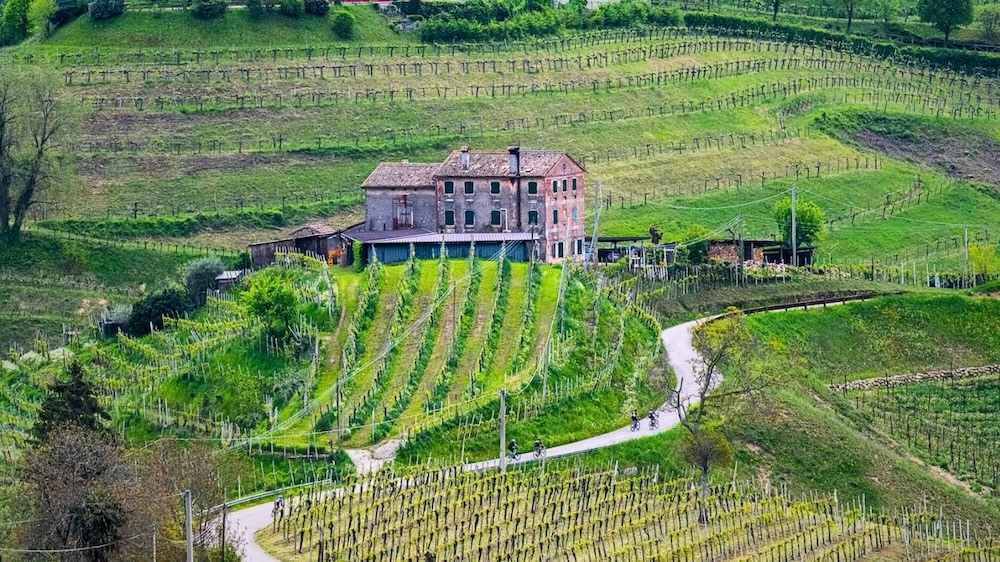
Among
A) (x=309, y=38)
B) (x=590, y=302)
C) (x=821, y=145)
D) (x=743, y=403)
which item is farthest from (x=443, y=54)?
(x=743, y=403)

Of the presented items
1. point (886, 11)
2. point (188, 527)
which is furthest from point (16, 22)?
point (188, 527)

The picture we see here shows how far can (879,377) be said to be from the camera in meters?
108

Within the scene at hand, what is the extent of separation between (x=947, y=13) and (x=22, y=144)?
92.7 m

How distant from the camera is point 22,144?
413ft

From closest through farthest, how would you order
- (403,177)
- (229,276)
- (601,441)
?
(601,441)
(229,276)
(403,177)

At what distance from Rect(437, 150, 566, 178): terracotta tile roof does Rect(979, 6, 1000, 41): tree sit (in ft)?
273

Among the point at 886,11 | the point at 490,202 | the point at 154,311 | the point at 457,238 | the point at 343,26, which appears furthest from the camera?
the point at 886,11

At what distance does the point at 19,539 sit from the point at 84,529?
2.98 meters

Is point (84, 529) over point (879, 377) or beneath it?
over

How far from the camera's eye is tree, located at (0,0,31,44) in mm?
162500

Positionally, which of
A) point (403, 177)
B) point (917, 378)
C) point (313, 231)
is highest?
point (403, 177)

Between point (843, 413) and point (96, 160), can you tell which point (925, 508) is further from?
point (96, 160)

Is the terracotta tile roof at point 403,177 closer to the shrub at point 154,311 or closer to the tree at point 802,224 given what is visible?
the shrub at point 154,311

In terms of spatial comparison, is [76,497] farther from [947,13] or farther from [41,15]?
[947,13]
